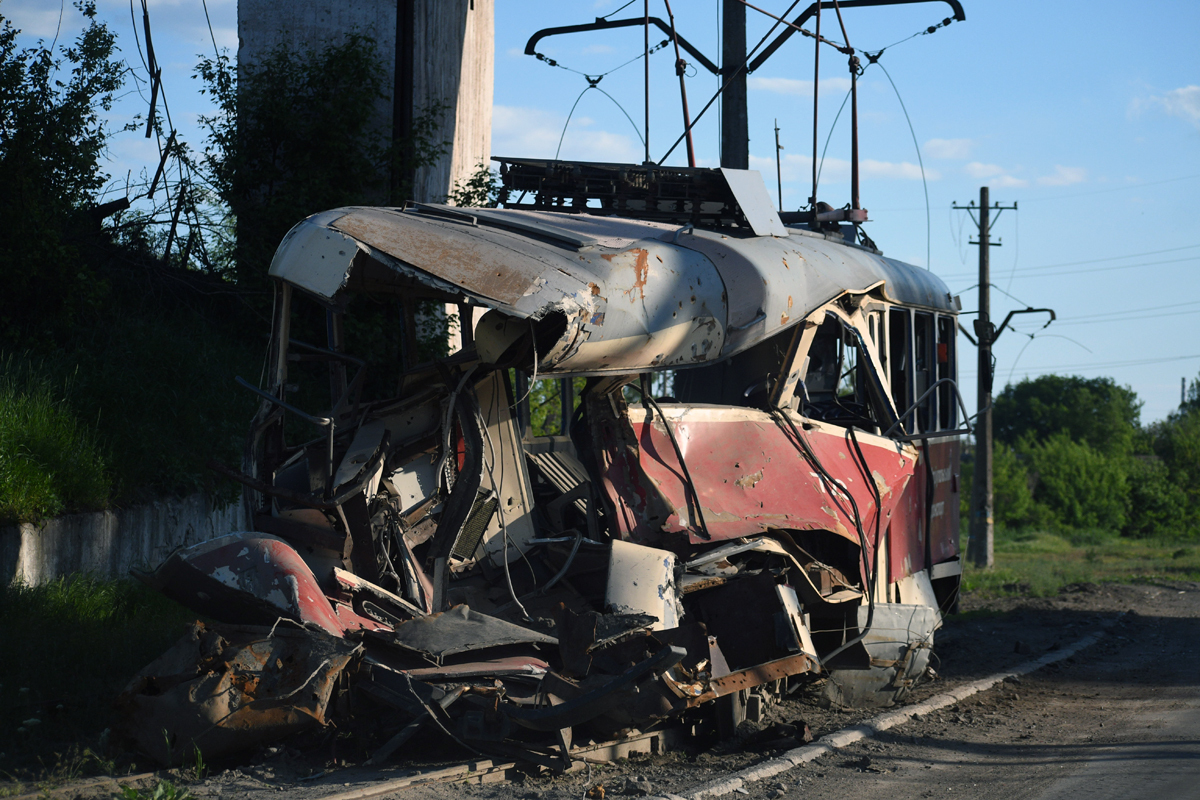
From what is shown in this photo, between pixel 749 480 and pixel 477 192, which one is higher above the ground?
pixel 477 192

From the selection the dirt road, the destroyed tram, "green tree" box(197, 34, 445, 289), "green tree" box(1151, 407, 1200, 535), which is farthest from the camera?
"green tree" box(1151, 407, 1200, 535)

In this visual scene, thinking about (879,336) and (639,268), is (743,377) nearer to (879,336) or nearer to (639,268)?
(879,336)

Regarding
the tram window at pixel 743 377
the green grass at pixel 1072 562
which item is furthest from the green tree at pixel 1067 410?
the tram window at pixel 743 377

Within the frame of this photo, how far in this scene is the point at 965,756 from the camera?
19.2 ft

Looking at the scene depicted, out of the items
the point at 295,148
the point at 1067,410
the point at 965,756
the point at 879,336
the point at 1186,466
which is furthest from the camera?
the point at 1067,410

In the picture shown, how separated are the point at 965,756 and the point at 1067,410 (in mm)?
67474

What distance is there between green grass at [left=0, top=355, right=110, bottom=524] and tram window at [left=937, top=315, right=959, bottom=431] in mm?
7481

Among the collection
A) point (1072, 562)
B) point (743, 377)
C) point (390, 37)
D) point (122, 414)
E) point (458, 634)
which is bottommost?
point (1072, 562)

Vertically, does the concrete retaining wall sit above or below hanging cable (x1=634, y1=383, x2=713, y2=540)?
below

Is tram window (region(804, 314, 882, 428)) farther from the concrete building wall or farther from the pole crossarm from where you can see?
the concrete building wall

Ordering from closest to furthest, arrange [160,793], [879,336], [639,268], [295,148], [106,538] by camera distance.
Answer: [160,793] < [639,268] < [879,336] < [106,538] < [295,148]

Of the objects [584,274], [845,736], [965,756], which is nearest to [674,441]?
[584,274]

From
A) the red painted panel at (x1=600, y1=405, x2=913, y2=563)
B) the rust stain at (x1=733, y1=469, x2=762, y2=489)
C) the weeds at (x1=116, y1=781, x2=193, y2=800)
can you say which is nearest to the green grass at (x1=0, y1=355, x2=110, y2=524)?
the weeds at (x1=116, y1=781, x2=193, y2=800)

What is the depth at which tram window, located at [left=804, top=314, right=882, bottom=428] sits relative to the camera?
7945 millimetres
